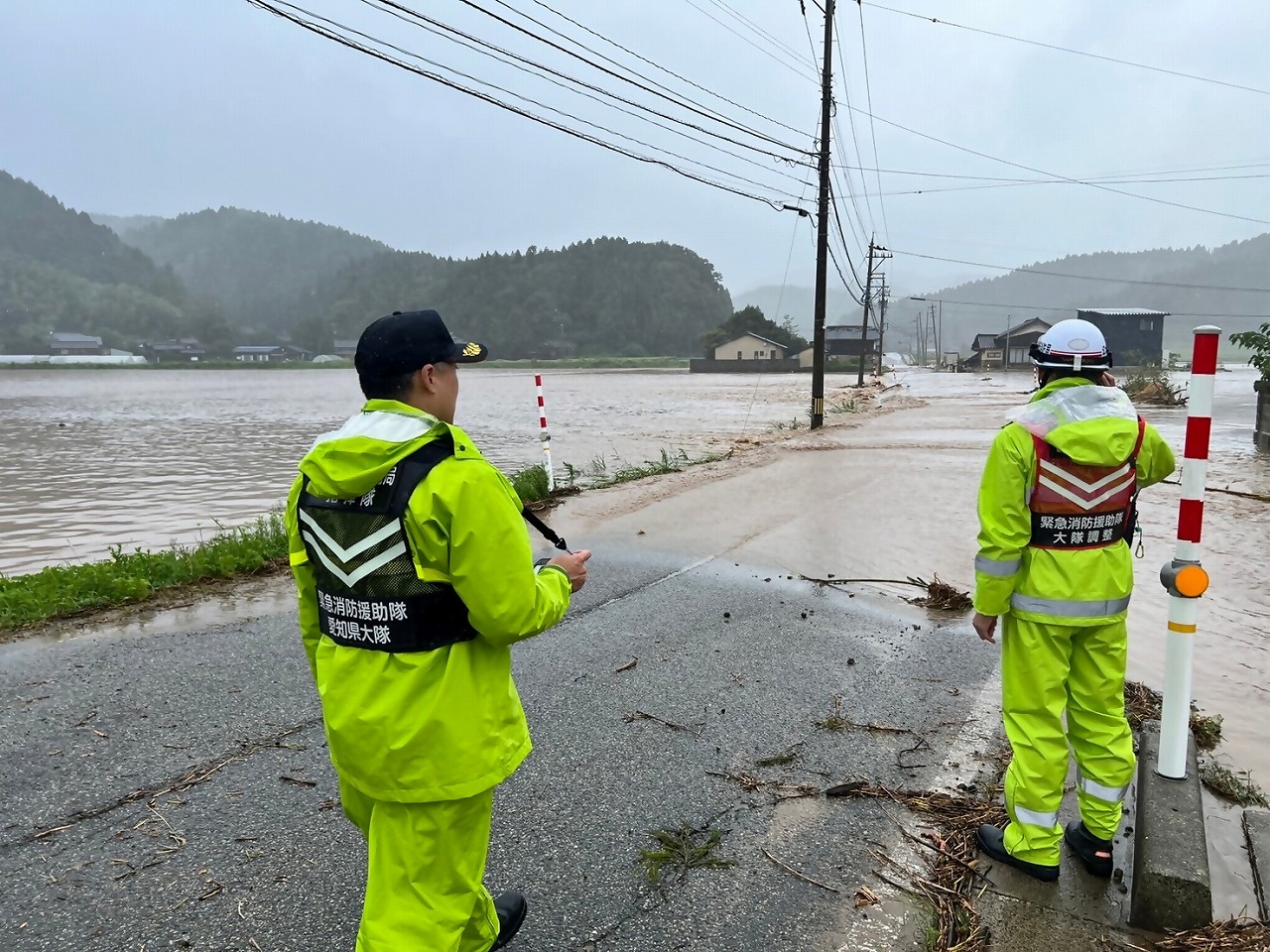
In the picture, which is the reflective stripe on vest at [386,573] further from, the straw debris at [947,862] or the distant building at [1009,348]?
the distant building at [1009,348]

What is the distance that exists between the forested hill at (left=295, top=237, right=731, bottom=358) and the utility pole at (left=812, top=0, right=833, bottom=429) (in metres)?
116

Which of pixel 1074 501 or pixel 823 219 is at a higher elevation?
pixel 823 219

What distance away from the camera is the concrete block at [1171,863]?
8.18 ft

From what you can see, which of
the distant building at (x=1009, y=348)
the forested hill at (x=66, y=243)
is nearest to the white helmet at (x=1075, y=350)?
the distant building at (x=1009, y=348)

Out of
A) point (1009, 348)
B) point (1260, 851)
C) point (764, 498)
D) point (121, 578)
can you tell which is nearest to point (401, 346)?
point (1260, 851)

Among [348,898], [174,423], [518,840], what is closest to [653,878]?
[518,840]

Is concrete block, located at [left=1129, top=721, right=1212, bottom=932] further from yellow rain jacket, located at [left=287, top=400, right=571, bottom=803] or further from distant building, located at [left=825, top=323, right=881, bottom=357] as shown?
distant building, located at [left=825, top=323, right=881, bottom=357]

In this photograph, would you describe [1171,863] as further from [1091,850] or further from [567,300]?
[567,300]

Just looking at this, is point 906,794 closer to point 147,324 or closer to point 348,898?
point 348,898

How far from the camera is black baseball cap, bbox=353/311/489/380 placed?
1.99 metres

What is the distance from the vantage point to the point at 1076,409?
110 inches

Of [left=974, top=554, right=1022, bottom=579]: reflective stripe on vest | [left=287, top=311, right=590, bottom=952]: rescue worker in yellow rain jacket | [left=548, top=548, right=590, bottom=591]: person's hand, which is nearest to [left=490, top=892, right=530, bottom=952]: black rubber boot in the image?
[left=287, top=311, right=590, bottom=952]: rescue worker in yellow rain jacket

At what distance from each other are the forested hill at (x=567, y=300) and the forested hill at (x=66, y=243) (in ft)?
151

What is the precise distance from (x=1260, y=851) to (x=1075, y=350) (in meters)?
2.02
